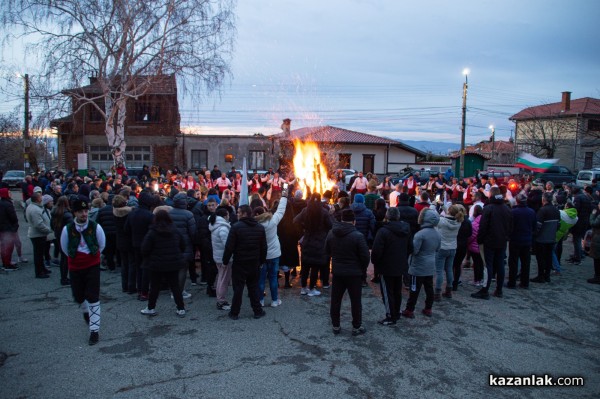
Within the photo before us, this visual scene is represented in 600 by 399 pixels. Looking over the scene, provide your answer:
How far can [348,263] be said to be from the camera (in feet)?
18.8

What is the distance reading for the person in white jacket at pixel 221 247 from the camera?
6930mm

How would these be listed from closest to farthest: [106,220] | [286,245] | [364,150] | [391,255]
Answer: [391,255] → [286,245] → [106,220] → [364,150]

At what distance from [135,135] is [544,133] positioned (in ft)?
130

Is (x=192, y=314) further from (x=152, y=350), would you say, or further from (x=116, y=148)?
(x=116, y=148)

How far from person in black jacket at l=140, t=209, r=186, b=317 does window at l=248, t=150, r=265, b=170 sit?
28952 mm

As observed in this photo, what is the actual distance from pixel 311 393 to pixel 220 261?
311cm

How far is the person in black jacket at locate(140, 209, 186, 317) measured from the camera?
629 cm

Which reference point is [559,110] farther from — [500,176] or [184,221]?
[184,221]

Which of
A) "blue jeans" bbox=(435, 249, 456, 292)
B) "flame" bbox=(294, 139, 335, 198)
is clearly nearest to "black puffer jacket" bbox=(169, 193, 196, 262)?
"blue jeans" bbox=(435, 249, 456, 292)

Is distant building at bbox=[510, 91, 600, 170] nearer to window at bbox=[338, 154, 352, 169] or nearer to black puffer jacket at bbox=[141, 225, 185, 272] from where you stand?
window at bbox=[338, 154, 352, 169]

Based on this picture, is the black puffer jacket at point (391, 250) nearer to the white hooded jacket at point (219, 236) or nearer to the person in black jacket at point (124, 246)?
the white hooded jacket at point (219, 236)

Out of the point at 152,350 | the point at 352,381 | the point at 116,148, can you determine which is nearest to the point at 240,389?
the point at 352,381

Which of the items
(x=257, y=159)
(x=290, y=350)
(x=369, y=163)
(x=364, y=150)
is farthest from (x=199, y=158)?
(x=290, y=350)

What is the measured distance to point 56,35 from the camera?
20.3 metres
